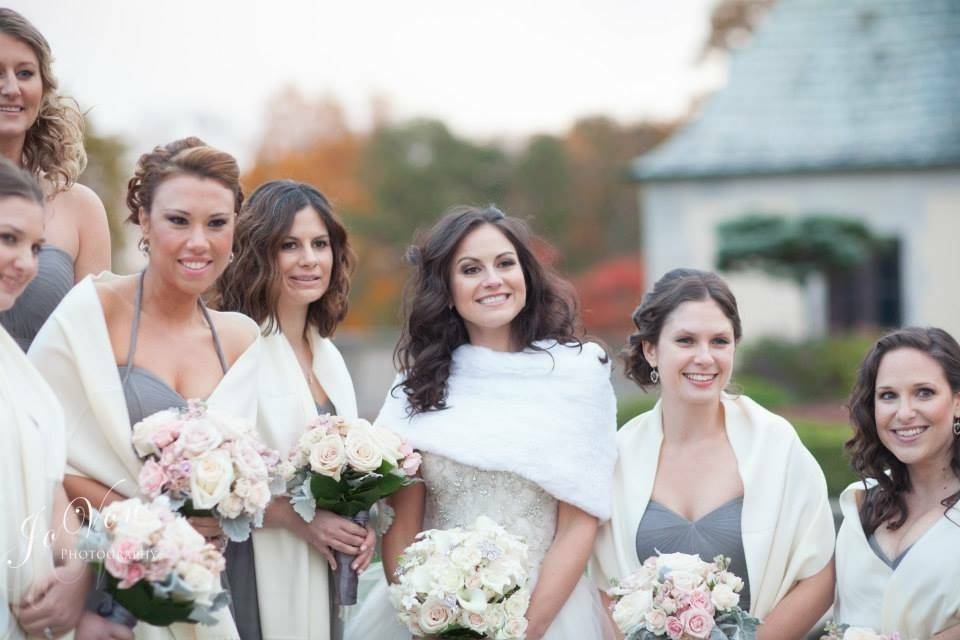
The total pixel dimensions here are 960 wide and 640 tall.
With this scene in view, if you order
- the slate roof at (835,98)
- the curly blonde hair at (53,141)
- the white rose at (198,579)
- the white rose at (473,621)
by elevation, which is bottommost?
the white rose at (473,621)

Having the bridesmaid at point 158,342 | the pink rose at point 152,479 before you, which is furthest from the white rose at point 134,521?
the bridesmaid at point 158,342

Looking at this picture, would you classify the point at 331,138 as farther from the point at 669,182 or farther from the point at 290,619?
the point at 290,619

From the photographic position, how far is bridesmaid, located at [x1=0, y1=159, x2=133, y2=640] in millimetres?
3844

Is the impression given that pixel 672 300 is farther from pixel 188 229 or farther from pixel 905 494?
pixel 188 229

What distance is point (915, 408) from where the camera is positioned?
4.58m

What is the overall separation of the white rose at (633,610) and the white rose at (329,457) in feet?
4.02

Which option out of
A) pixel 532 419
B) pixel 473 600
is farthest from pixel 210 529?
pixel 532 419

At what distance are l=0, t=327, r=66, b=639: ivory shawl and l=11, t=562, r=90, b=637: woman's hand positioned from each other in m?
0.03

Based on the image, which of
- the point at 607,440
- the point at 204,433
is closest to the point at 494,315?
the point at 607,440

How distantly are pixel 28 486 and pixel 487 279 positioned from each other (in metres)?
2.14

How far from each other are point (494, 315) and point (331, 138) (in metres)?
37.9

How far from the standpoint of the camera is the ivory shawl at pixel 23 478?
3832 mm

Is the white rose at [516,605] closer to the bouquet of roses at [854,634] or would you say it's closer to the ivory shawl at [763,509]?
the ivory shawl at [763,509]

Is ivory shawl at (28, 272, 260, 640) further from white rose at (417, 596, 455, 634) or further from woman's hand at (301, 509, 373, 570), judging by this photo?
white rose at (417, 596, 455, 634)
